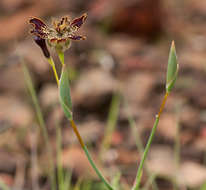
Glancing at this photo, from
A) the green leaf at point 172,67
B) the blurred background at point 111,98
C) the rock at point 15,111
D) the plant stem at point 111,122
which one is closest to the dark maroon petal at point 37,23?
the green leaf at point 172,67

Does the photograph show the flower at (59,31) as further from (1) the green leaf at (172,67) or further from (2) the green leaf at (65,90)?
(1) the green leaf at (172,67)

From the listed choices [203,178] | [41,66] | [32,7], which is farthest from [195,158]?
[32,7]

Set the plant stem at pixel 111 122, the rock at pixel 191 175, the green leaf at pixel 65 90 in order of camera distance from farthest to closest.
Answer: the plant stem at pixel 111 122, the rock at pixel 191 175, the green leaf at pixel 65 90

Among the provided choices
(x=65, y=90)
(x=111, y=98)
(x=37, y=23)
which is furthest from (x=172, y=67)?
(x=111, y=98)

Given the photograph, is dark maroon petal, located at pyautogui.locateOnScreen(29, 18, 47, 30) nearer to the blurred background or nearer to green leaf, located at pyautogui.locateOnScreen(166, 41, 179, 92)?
green leaf, located at pyautogui.locateOnScreen(166, 41, 179, 92)

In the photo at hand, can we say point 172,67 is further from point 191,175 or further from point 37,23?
point 191,175

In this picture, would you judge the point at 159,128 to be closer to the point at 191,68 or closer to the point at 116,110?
the point at 116,110
